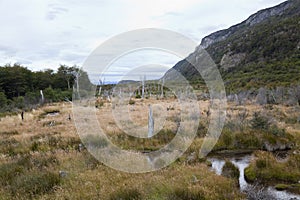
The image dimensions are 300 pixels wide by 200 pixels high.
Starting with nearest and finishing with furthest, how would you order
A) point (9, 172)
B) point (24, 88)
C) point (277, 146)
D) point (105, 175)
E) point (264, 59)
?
point (105, 175) → point (9, 172) → point (277, 146) → point (24, 88) → point (264, 59)

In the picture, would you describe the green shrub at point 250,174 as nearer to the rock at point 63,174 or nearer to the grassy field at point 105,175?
the grassy field at point 105,175

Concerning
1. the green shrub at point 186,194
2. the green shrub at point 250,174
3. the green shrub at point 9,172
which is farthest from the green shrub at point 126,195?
the green shrub at point 250,174

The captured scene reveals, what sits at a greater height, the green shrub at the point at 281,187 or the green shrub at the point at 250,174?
the green shrub at the point at 250,174

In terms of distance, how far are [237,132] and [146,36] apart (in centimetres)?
706

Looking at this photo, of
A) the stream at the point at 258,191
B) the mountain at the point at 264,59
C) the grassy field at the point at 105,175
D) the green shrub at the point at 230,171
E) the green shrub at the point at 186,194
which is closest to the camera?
the green shrub at the point at 186,194

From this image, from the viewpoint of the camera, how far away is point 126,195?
21.5ft

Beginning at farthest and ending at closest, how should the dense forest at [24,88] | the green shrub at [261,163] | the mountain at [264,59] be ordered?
the mountain at [264,59]
the dense forest at [24,88]
the green shrub at [261,163]

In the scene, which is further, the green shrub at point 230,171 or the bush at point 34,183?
the green shrub at point 230,171

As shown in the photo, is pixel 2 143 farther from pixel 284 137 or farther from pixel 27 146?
pixel 284 137

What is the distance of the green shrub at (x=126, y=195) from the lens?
6.47 m

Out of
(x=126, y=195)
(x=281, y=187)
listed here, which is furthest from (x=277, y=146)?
(x=126, y=195)

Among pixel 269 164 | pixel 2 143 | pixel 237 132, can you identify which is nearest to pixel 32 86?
pixel 2 143

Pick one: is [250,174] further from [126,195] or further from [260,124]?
[260,124]

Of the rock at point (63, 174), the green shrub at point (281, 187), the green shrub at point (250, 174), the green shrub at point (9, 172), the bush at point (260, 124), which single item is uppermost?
the bush at point (260, 124)
